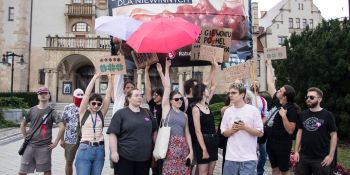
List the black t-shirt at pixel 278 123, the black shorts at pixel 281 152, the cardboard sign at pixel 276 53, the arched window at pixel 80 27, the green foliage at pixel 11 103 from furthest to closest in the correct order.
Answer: the arched window at pixel 80 27, the green foliage at pixel 11 103, the cardboard sign at pixel 276 53, the black shorts at pixel 281 152, the black t-shirt at pixel 278 123

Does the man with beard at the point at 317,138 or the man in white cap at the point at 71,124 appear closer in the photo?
the man with beard at the point at 317,138

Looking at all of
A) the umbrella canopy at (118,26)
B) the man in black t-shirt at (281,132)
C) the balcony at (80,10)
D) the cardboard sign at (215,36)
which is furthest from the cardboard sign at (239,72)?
the balcony at (80,10)

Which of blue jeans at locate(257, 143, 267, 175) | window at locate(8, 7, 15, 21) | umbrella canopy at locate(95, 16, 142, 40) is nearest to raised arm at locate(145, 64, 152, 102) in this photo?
umbrella canopy at locate(95, 16, 142, 40)

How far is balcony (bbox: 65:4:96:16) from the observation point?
35719 millimetres

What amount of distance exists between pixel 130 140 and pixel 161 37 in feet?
5.14

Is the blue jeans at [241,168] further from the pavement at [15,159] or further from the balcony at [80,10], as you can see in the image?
the balcony at [80,10]

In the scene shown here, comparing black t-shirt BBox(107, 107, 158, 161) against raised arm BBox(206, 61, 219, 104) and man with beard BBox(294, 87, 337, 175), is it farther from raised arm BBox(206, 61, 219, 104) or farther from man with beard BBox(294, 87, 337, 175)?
man with beard BBox(294, 87, 337, 175)

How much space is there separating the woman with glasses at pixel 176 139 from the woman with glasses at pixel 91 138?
1.08 meters

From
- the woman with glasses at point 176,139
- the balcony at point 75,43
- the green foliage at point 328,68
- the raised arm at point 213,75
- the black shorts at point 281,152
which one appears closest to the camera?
the woman with glasses at point 176,139

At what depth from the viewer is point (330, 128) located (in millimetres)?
5703

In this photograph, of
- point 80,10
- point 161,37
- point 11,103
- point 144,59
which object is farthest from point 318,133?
point 80,10

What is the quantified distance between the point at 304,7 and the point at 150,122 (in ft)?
148

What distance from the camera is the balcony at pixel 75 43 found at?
3052 centimetres

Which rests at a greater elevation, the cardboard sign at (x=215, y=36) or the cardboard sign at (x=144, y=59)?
the cardboard sign at (x=215, y=36)
